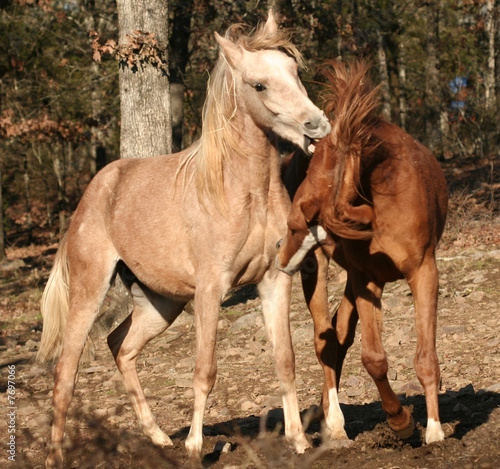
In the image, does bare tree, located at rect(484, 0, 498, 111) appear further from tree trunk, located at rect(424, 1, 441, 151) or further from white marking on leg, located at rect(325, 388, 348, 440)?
white marking on leg, located at rect(325, 388, 348, 440)

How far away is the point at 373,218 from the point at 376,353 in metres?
1.02

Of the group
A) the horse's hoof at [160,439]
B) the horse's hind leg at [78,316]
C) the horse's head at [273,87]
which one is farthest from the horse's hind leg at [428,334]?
the horse's hind leg at [78,316]

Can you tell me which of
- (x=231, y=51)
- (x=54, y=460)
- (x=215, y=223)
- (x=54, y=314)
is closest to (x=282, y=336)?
(x=215, y=223)

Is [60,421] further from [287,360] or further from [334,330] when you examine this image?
[334,330]

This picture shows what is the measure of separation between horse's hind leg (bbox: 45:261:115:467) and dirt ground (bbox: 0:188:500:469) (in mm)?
251

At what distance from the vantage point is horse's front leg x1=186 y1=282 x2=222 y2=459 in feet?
14.2

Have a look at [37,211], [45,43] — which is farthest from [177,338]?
[37,211]

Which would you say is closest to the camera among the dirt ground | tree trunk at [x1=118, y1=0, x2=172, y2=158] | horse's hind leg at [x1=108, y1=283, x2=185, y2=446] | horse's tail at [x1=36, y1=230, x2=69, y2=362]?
the dirt ground

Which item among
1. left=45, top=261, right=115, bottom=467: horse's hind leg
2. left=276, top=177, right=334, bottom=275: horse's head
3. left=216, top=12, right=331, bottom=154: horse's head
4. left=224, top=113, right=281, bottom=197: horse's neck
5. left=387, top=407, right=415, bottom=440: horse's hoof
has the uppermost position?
left=216, top=12, right=331, bottom=154: horse's head

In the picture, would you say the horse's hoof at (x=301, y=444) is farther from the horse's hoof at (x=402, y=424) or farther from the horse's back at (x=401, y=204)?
the horse's back at (x=401, y=204)

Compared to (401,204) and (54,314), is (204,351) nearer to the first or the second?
(401,204)

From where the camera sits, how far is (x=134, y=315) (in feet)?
18.4

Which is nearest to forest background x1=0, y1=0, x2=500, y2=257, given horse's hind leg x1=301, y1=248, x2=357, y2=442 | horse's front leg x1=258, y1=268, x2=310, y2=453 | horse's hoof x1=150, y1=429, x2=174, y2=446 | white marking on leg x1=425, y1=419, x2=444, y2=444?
horse's hind leg x1=301, y1=248, x2=357, y2=442

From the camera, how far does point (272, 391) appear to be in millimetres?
6242
